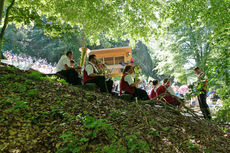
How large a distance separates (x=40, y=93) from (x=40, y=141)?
1669mm

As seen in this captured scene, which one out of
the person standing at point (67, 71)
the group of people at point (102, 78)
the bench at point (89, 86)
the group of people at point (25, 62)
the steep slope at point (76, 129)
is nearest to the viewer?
the steep slope at point (76, 129)

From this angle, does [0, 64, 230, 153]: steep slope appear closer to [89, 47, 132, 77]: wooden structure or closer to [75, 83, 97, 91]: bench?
[75, 83, 97, 91]: bench

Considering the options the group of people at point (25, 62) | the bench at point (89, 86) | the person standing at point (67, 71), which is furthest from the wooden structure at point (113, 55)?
the bench at point (89, 86)

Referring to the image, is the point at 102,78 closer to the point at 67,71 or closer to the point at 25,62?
the point at 67,71

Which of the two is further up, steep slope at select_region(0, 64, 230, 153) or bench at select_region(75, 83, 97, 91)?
bench at select_region(75, 83, 97, 91)

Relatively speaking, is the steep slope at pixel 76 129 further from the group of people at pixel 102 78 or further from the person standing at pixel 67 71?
the person standing at pixel 67 71

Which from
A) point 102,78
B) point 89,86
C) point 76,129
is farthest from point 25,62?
point 76,129

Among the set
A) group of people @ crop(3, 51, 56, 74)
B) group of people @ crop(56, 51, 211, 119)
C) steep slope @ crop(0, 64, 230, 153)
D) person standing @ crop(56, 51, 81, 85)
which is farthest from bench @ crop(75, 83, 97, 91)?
group of people @ crop(3, 51, 56, 74)

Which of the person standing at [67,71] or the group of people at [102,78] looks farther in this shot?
the person standing at [67,71]

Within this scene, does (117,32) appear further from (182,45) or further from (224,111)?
(182,45)

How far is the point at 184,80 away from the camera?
698 inches

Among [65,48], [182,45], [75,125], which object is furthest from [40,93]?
[65,48]

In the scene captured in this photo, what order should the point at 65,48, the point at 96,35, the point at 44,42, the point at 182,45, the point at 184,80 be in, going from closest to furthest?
the point at 96,35 < the point at 184,80 < the point at 182,45 < the point at 65,48 < the point at 44,42

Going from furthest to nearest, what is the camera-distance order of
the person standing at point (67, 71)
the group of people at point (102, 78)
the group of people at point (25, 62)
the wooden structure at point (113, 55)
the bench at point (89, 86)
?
the wooden structure at point (113, 55) → the group of people at point (25, 62) → the person standing at point (67, 71) → the group of people at point (102, 78) → the bench at point (89, 86)
